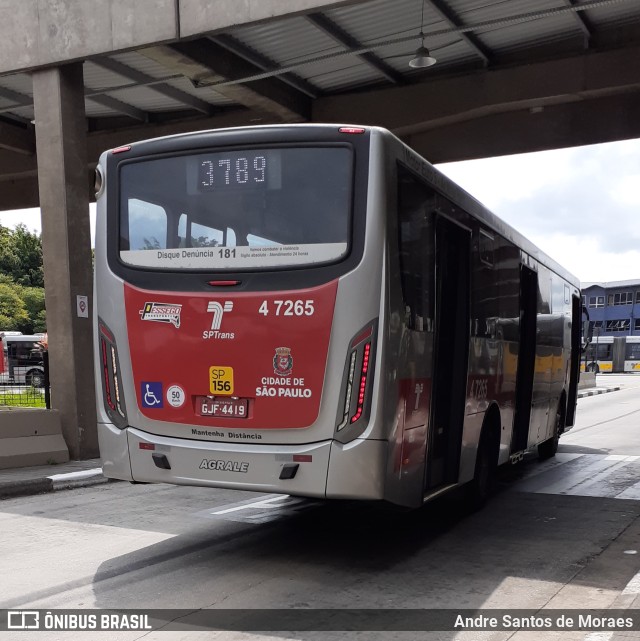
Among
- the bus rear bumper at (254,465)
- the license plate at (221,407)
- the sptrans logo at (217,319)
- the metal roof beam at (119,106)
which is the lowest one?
the bus rear bumper at (254,465)

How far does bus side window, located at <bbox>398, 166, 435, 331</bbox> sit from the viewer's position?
20.9 ft

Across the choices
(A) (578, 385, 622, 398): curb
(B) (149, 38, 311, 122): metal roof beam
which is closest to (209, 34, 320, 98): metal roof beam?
(B) (149, 38, 311, 122): metal roof beam

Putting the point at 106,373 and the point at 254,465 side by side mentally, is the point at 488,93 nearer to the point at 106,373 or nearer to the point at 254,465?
the point at 106,373

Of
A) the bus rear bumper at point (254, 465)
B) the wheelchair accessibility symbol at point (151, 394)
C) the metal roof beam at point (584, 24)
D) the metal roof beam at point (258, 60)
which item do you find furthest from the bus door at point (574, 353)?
the wheelchair accessibility symbol at point (151, 394)

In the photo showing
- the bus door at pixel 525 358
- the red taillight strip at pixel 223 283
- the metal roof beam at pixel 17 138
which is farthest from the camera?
the metal roof beam at pixel 17 138

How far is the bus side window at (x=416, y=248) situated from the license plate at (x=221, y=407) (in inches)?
57.0

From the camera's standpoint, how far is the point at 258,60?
559 inches

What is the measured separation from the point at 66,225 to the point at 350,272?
308 inches

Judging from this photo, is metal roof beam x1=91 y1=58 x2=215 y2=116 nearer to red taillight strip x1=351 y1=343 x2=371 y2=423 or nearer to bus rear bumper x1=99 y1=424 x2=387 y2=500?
bus rear bumper x1=99 y1=424 x2=387 y2=500

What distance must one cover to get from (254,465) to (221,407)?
0.52 meters

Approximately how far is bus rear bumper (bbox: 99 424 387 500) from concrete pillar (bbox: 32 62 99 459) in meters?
5.98

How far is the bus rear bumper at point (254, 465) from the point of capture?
5883 mm

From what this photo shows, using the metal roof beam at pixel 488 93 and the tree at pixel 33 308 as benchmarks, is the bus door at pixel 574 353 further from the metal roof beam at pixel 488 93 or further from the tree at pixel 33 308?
the tree at pixel 33 308

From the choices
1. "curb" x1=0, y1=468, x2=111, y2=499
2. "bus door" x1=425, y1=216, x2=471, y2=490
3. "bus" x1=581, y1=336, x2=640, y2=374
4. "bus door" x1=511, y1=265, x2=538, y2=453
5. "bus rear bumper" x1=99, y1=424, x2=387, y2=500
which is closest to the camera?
"bus rear bumper" x1=99, y1=424, x2=387, y2=500
